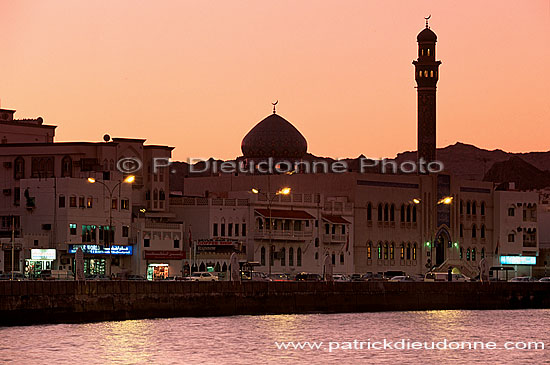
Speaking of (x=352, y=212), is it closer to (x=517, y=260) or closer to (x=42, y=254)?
(x=517, y=260)

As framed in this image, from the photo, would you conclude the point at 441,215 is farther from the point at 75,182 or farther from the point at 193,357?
the point at 193,357

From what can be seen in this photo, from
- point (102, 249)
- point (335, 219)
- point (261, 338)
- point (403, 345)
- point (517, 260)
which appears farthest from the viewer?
point (517, 260)

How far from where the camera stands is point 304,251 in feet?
417

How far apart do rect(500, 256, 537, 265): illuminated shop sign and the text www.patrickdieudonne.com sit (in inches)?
2850

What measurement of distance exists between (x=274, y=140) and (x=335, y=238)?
22.4 metres

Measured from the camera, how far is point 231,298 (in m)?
91.8

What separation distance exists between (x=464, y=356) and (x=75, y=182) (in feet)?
162

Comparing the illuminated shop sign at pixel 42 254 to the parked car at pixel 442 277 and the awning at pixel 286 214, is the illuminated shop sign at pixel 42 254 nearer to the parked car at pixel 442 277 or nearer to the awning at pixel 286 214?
the awning at pixel 286 214

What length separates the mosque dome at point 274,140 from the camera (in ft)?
494

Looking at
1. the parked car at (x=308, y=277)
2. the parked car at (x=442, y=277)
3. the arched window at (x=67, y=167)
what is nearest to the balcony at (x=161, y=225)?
the arched window at (x=67, y=167)

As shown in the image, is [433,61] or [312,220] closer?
[312,220]

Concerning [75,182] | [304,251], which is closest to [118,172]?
[75,182]

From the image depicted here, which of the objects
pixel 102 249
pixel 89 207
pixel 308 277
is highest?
pixel 89 207

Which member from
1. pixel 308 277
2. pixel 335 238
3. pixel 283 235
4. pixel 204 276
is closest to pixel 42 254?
pixel 204 276
